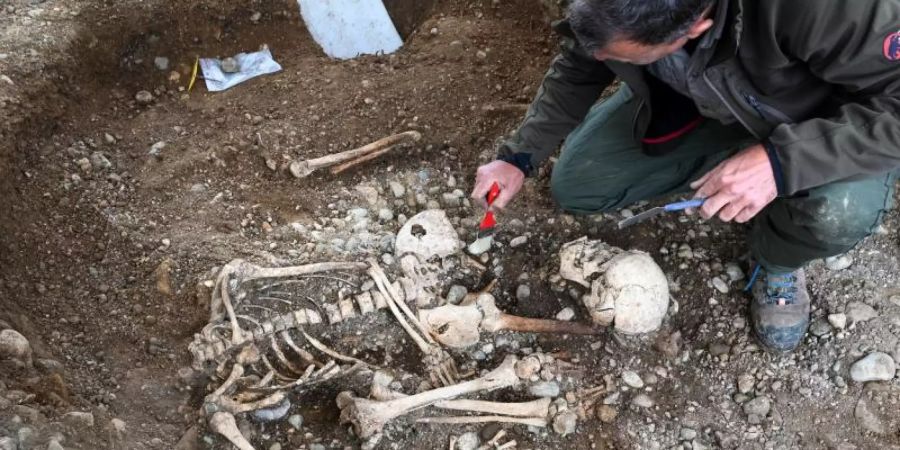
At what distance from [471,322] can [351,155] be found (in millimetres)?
1069

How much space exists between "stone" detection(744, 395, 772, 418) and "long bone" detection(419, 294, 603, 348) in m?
0.70

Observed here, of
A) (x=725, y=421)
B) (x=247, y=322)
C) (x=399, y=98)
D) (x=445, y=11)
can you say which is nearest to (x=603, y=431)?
(x=725, y=421)

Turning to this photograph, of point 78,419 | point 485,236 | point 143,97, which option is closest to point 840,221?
point 485,236

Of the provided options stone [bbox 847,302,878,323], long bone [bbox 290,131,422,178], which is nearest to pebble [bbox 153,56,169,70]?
long bone [bbox 290,131,422,178]

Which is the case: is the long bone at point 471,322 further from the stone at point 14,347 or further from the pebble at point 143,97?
the pebble at point 143,97

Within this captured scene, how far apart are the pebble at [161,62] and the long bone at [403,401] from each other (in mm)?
2172

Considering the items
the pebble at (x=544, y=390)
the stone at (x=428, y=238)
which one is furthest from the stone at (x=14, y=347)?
the pebble at (x=544, y=390)

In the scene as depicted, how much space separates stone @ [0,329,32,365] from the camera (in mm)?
2182

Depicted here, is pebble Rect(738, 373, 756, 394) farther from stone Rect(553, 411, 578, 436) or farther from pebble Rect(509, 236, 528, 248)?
pebble Rect(509, 236, 528, 248)

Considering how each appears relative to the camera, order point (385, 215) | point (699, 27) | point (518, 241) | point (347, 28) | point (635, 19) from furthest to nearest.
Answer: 1. point (347, 28)
2. point (385, 215)
3. point (518, 241)
4. point (699, 27)
5. point (635, 19)

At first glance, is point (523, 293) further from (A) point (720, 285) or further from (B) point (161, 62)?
(B) point (161, 62)

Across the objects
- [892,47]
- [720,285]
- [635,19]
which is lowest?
[720,285]

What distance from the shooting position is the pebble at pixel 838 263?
2877mm

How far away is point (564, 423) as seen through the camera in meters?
2.54
